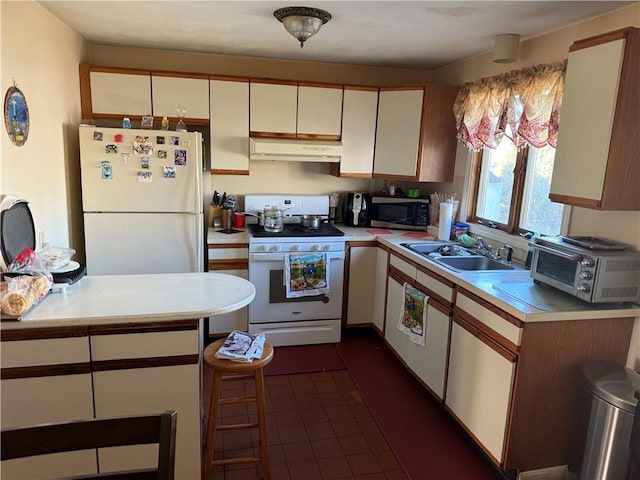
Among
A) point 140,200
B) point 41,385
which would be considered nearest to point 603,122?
point 41,385

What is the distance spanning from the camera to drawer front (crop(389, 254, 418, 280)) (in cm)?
297

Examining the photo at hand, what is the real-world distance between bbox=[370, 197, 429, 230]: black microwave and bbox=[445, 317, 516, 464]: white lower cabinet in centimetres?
151

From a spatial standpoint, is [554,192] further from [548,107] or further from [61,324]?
[61,324]

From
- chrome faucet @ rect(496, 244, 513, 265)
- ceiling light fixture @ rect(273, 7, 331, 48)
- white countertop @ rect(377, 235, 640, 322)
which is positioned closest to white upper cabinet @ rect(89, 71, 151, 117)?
ceiling light fixture @ rect(273, 7, 331, 48)

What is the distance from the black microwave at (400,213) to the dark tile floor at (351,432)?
1.26 m

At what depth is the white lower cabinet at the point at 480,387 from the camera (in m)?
2.10

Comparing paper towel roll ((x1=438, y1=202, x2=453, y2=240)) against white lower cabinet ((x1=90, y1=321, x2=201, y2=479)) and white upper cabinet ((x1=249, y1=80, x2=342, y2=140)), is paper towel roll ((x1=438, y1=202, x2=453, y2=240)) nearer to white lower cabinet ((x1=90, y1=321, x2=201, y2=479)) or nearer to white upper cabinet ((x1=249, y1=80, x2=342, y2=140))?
white upper cabinet ((x1=249, y1=80, x2=342, y2=140))

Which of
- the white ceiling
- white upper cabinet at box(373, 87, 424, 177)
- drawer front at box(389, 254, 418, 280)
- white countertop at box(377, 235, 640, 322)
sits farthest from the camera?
white upper cabinet at box(373, 87, 424, 177)

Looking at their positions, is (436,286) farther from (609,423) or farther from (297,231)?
(297,231)

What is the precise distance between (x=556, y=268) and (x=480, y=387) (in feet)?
2.31

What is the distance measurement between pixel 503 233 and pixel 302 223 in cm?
160

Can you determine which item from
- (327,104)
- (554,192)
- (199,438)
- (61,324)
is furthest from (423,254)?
(61,324)

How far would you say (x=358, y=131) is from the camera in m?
3.71

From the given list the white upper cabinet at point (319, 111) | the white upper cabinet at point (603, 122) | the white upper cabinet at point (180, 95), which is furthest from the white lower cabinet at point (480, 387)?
the white upper cabinet at point (180, 95)
